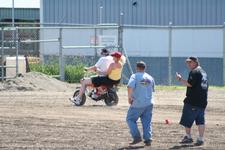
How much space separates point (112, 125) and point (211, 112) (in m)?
4.20

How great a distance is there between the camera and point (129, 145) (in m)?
13.3

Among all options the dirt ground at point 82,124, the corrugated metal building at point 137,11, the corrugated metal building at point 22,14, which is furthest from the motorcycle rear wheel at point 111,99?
the corrugated metal building at point 22,14

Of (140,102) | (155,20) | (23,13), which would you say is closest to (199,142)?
(140,102)

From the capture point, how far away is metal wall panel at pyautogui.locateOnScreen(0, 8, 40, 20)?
5316 cm

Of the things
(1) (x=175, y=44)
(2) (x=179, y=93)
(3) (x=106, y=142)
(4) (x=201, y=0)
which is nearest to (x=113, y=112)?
(3) (x=106, y=142)

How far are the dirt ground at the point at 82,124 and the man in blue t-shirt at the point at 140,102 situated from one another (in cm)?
22

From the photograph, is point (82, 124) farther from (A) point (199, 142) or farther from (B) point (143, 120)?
(A) point (199, 142)

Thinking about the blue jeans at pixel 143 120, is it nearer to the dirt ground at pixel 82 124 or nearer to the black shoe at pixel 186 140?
the dirt ground at pixel 82 124

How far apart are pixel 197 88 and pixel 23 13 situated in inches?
1653

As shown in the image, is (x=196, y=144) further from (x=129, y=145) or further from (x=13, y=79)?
(x=13, y=79)

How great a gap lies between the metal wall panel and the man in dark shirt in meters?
40.3

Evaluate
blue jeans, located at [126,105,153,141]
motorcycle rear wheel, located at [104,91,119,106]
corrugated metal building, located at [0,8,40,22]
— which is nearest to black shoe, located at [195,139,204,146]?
blue jeans, located at [126,105,153,141]

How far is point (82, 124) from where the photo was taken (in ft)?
53.4

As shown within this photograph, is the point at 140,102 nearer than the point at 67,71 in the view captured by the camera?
Yes
